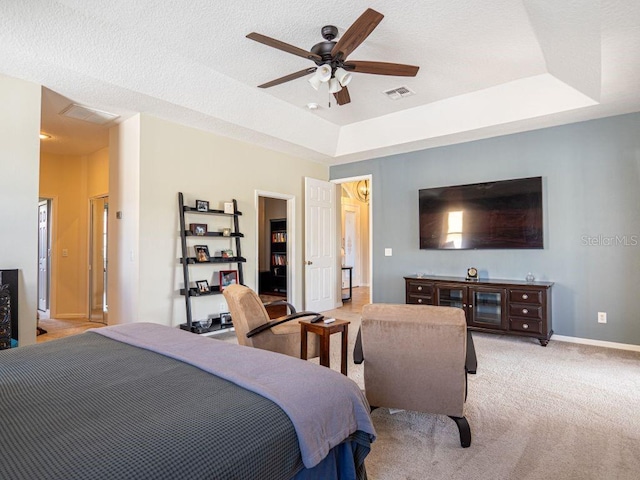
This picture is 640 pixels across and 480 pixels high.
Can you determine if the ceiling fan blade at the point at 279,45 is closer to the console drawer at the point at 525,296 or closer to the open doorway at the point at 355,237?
the console drawer at the point at 525,296

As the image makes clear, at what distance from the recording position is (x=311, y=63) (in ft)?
12.4

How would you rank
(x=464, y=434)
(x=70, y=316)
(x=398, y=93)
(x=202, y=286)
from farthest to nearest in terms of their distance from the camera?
(x=70, y=316), (x=202, y=286), (x=398, y=93), (x=464, y=434)

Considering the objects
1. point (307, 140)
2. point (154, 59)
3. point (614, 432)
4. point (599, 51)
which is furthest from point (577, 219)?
point (154, 59)

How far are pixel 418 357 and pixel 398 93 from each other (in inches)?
135

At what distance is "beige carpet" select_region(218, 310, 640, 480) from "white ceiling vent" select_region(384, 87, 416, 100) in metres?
3.17

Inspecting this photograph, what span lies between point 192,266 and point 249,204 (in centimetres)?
125

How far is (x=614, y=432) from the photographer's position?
7.45 feet

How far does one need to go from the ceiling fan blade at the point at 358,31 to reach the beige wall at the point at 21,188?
2.81m

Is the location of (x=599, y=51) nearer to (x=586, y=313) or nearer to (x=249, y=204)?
(x=586, y=313)

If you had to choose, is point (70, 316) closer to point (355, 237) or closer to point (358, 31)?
point (358, 31)

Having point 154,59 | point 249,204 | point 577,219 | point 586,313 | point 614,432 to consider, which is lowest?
point 614,432

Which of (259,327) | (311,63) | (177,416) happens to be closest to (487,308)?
(259,327)

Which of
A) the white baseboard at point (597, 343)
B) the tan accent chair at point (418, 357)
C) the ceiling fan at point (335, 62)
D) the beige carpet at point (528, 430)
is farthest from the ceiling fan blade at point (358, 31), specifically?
the white baseboard at point (597, 343)

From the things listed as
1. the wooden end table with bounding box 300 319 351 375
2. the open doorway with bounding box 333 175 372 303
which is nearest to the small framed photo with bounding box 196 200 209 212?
the wooden end table with bounding box 300 319 351 375
